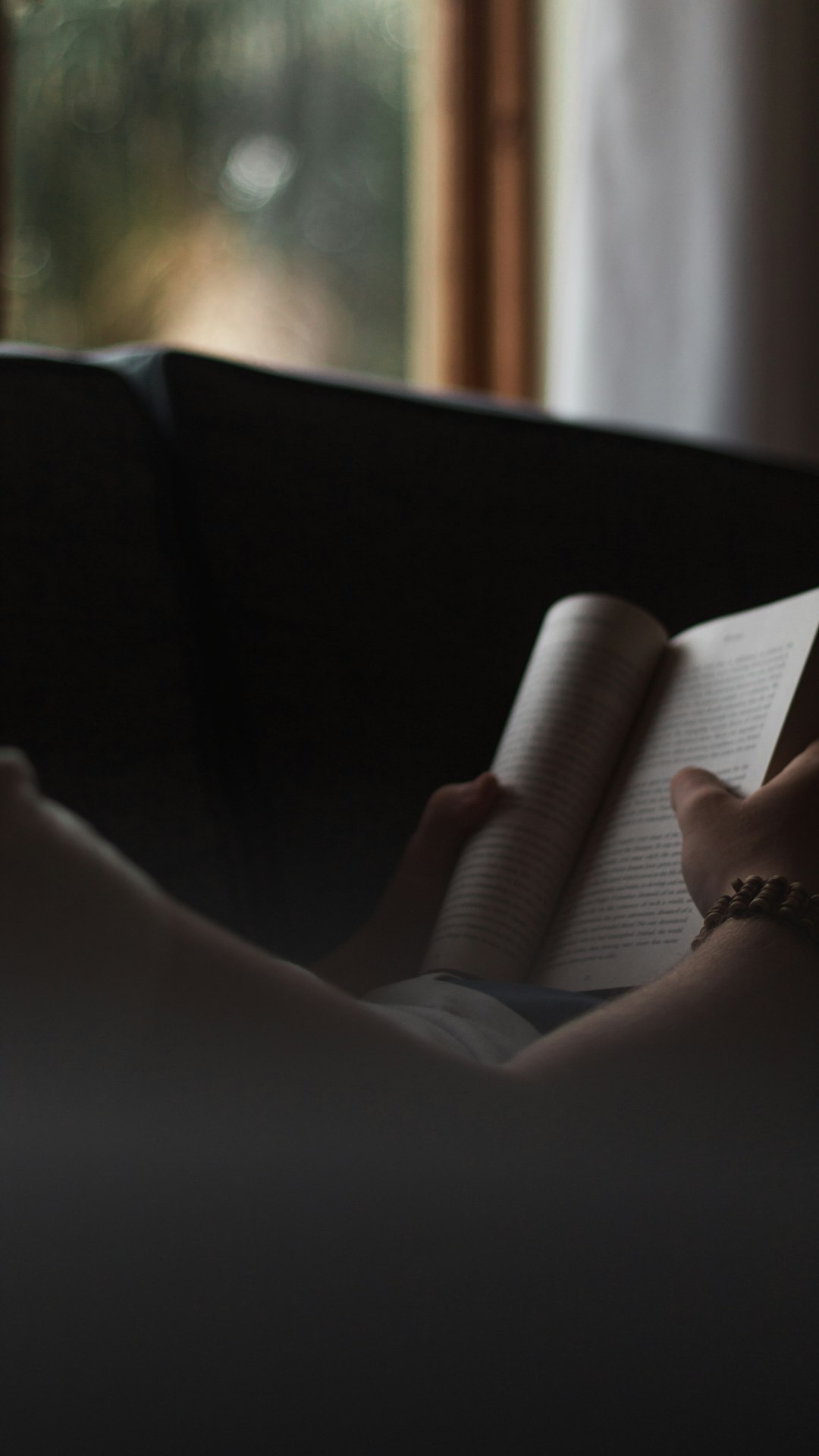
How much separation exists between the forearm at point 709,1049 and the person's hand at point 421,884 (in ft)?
0.59

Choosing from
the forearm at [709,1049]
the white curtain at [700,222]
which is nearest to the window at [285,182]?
the white curtain at [700,222]

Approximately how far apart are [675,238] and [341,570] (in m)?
1.06

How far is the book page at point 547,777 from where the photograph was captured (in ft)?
1.49

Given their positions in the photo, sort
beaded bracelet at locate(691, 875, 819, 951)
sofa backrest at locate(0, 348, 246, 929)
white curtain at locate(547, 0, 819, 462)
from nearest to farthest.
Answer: beaded bracelet at locate(691, 875, 819, 951) → sofa backrest at locate(0, 348, 246, 929) → white curtain at locate(547, 0, 819, 462)

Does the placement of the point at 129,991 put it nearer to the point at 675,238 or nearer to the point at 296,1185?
the point at 296,1185

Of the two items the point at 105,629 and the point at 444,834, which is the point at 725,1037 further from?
the point at 105,629

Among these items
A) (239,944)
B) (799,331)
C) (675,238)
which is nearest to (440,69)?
(675,238)

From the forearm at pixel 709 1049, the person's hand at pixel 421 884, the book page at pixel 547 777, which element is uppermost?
the forearm at pixel 709 1049

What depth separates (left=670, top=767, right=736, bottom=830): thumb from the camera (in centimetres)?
42

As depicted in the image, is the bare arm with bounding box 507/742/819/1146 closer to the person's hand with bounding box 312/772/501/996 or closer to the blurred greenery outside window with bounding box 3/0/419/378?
the person's hand with bounding box 312/772/501/996

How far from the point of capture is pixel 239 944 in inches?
9.7

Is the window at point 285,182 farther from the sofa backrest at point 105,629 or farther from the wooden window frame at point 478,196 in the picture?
the sofa backrest at point 105,629

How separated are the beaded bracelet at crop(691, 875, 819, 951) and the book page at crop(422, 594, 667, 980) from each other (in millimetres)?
98

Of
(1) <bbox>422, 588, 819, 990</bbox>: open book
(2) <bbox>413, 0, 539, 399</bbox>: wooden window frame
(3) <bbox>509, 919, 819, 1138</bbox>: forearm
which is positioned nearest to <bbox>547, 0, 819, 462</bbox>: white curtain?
(2) <bbox>413, 0, 539, 399</bbox>: wooden window frame
